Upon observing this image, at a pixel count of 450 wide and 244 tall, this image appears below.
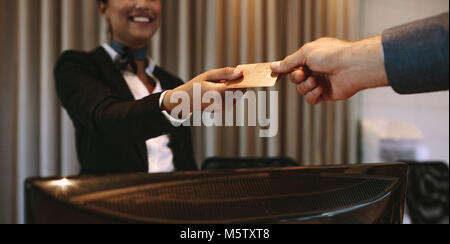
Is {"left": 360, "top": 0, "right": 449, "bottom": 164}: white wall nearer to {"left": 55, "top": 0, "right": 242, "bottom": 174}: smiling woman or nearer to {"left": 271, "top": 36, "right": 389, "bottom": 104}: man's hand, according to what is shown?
{"left": 55, "top": 0, "right": 242, "bottom": 174}: smiling woman

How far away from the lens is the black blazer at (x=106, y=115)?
0.76 metres

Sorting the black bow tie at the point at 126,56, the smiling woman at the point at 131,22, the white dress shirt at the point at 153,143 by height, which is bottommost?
the white dress shirt at the point at 153,143

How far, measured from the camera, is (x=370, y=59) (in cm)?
52

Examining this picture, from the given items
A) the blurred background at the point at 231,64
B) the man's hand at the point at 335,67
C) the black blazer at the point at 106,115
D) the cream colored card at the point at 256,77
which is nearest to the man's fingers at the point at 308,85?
the man's hand at the point at 335,67

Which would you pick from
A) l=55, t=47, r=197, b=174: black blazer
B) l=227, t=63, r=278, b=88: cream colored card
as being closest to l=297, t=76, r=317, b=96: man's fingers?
l=227, t=63, r=278, b=88: cream colored card

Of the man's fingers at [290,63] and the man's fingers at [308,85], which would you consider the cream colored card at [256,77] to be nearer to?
the man's fingers at [290,63]

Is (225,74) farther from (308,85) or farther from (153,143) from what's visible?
(153,143)

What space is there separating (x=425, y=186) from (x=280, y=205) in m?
1.61

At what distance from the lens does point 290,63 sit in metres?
0.61

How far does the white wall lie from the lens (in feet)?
7.18

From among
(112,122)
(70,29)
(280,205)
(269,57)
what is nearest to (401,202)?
(280,205)

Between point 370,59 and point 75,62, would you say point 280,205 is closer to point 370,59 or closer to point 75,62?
point 370,59

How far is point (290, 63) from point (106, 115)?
0.47 meters

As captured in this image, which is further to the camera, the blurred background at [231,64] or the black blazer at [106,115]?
the blurred background at [231,64]
